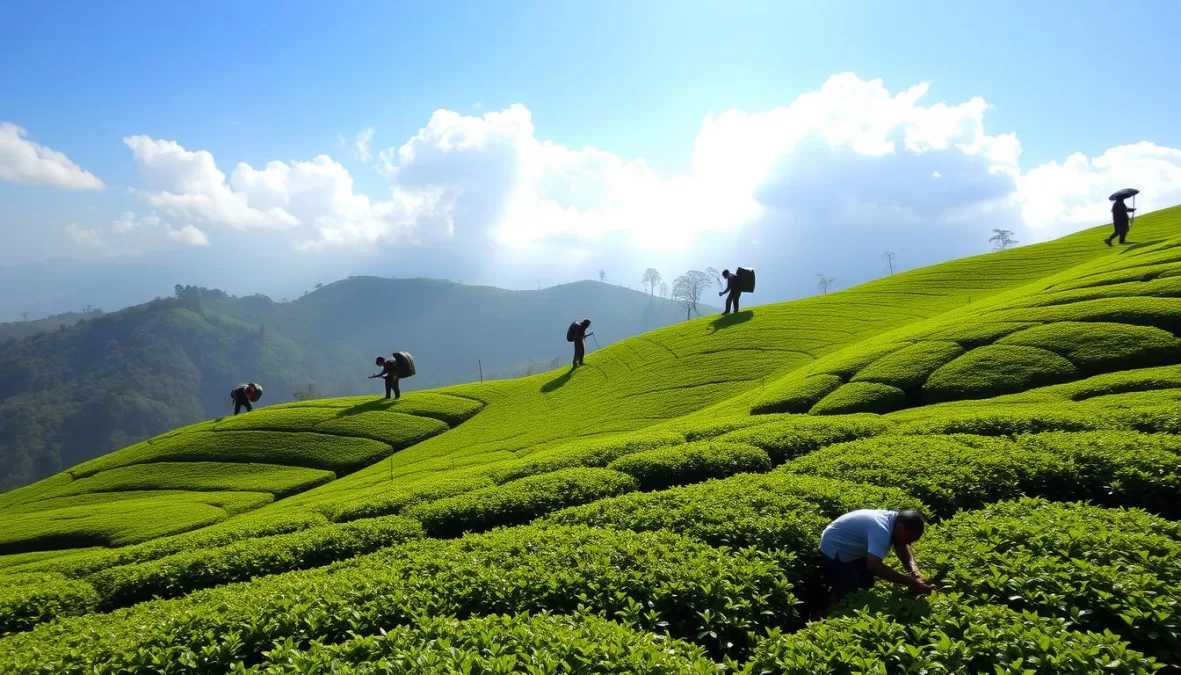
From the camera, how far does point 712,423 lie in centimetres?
2127

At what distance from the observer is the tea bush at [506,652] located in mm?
5676

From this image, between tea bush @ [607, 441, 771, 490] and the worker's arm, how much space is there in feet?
25.6

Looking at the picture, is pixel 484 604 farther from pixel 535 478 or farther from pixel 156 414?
pixel 156 414

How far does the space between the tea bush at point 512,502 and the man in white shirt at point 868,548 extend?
6.69 meters

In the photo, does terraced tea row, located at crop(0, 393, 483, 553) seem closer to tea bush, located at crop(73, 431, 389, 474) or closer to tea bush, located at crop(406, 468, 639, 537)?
tea bush, located at crop(73, 431, 389, 474)

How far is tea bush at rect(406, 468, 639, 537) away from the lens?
14.1 meters

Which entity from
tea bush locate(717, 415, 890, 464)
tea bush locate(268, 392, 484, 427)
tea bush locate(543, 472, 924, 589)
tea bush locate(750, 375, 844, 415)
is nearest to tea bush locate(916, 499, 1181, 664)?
tea bush locate(543, 472, 924, 589)

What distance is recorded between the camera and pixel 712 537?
9.77m

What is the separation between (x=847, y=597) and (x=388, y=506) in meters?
12.3

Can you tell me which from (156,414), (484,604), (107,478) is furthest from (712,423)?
(156,414)

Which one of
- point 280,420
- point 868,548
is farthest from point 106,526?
point 868,548

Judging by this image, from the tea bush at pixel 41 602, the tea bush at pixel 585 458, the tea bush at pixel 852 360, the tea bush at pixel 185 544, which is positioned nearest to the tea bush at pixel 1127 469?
the tea bush at pixel 585 458

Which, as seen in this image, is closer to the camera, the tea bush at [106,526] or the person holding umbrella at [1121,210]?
the tea bush at [106,526]

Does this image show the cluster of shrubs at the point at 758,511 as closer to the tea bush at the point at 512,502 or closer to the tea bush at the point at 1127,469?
the tea bush at the point at 512,502
